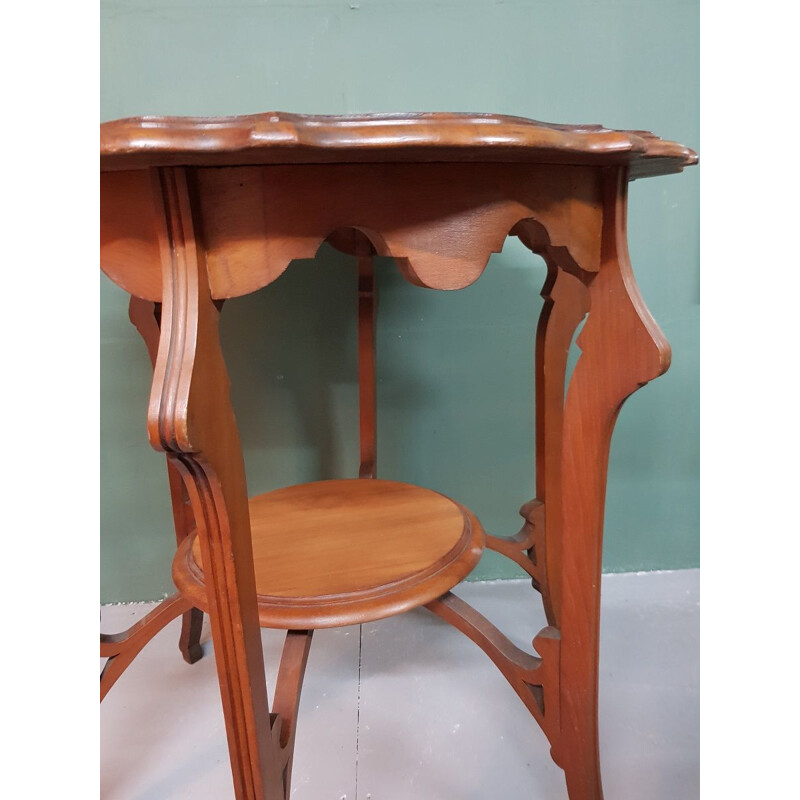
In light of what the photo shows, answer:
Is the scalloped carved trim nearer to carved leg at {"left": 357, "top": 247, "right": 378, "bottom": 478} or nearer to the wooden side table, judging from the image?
the wooden side table

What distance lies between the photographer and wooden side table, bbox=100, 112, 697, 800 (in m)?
0.46

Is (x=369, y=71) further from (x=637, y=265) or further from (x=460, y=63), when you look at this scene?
(x=637, y=265)

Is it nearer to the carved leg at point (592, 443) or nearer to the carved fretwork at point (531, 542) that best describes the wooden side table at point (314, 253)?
the carved leg at point (592, 443)

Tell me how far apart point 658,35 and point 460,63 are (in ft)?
1.33

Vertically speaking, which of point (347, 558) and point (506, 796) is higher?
point (347, 558)

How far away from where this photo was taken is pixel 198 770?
915 mm

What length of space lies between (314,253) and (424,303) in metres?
0.78

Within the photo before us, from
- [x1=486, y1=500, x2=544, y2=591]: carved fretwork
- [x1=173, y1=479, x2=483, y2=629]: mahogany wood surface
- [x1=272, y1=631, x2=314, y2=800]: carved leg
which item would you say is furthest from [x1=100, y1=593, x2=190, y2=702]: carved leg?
[x1=486, y1=500, x2=544, y2=591]: carved fretwork

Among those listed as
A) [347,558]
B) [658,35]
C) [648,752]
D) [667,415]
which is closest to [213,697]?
[347,558]

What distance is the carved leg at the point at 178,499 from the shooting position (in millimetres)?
1016

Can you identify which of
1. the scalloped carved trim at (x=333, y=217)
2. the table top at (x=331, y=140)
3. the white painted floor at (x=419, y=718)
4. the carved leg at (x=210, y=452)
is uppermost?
the table top at (x=331, y=140)

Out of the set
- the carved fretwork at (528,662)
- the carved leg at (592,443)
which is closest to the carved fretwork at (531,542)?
the carved fretwork at (528,662)

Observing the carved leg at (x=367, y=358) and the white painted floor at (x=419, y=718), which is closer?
the white painted floor at (x=419, y=718)

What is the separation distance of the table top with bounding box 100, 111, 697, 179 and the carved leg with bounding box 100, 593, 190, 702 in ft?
2.32
